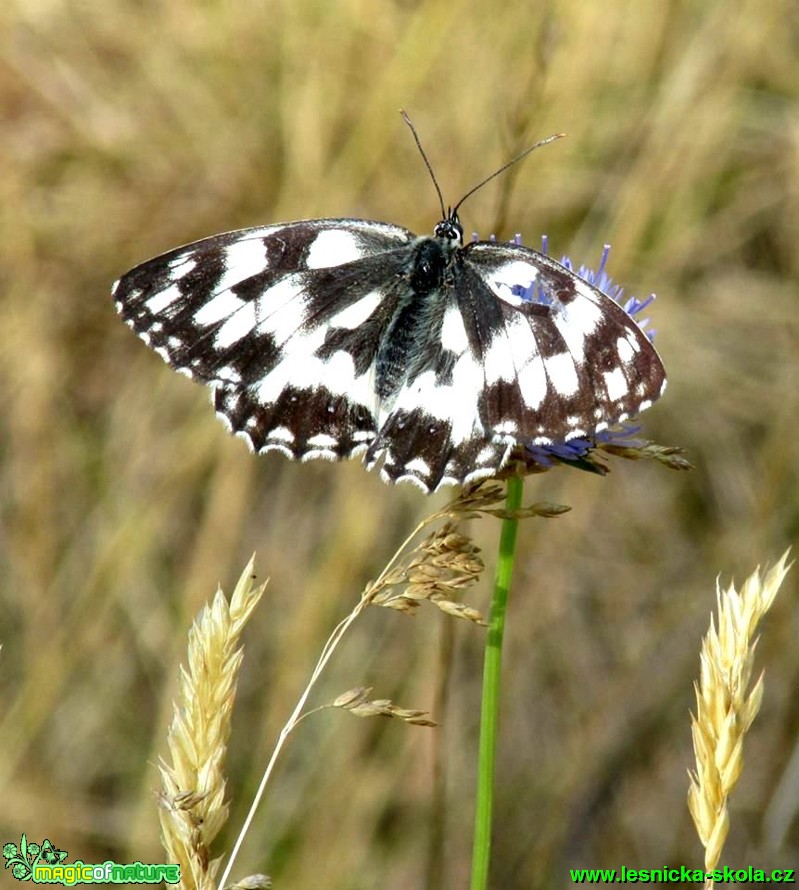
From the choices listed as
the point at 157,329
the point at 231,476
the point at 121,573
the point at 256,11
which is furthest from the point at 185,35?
the point at 157,329

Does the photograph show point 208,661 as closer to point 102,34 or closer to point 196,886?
point 196,886

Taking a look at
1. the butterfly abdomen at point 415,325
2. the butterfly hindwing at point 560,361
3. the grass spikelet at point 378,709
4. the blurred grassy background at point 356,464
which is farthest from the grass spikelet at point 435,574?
the blurred grassy background at point 356,464

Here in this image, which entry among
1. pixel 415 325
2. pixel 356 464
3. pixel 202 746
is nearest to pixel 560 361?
pixel 415 325

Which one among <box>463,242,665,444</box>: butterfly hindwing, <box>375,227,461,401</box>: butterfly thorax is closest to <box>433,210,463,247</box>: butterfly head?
<box>375,227,461,401</box>: butterfly thorax

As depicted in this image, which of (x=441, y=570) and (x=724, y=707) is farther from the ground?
(x=441, y=570)

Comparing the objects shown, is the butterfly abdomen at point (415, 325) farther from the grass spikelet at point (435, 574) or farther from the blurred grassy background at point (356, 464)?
the blurred grassy background at point (356, 464)

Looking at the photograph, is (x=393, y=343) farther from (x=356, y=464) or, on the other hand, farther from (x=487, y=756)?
(x=356, y=464)
